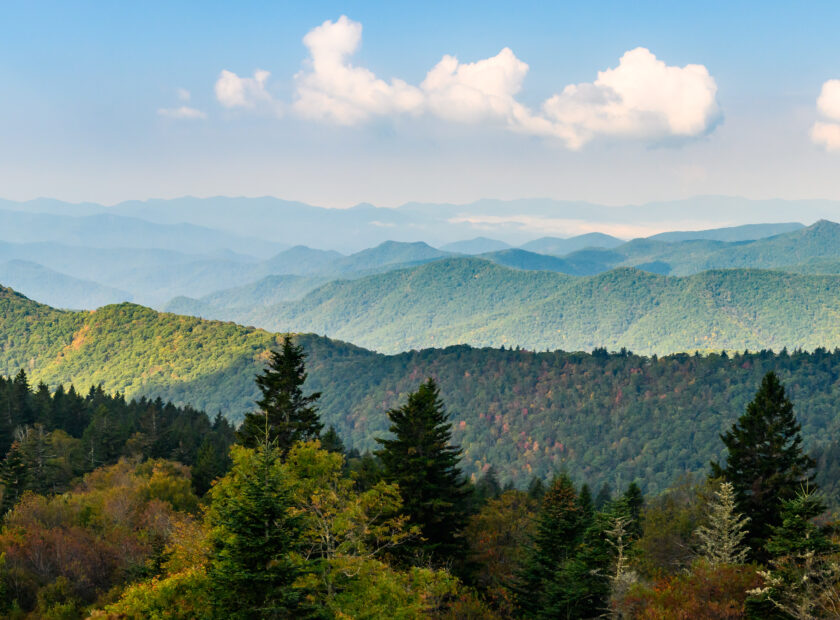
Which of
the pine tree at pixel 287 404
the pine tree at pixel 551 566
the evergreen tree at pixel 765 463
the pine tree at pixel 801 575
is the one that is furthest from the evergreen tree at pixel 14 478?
the pine tree at pixel 801 575

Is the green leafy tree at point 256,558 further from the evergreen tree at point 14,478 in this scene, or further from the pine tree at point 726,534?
the evergreen tree at point 14,478

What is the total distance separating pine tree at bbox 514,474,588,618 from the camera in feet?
113

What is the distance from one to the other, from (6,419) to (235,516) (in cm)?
8210

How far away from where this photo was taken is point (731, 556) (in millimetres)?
37906

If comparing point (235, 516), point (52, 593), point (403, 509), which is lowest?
point (52, 593)

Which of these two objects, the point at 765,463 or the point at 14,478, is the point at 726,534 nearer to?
the point at 765,463

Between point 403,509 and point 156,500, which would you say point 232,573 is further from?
point 156,500

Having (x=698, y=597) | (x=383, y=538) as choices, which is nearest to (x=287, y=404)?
(x=383, y=538)

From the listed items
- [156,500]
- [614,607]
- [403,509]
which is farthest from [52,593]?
[614,607]

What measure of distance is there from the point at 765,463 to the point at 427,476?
21.0m

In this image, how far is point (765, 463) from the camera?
40.4m

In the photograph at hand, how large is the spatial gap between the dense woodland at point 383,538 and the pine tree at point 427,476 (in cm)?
12

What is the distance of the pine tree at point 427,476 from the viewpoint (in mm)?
38312

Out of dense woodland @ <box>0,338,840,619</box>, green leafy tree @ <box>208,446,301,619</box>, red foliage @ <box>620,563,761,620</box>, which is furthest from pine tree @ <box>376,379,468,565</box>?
green leafy tree @ <box>208,446,301,619</box>
